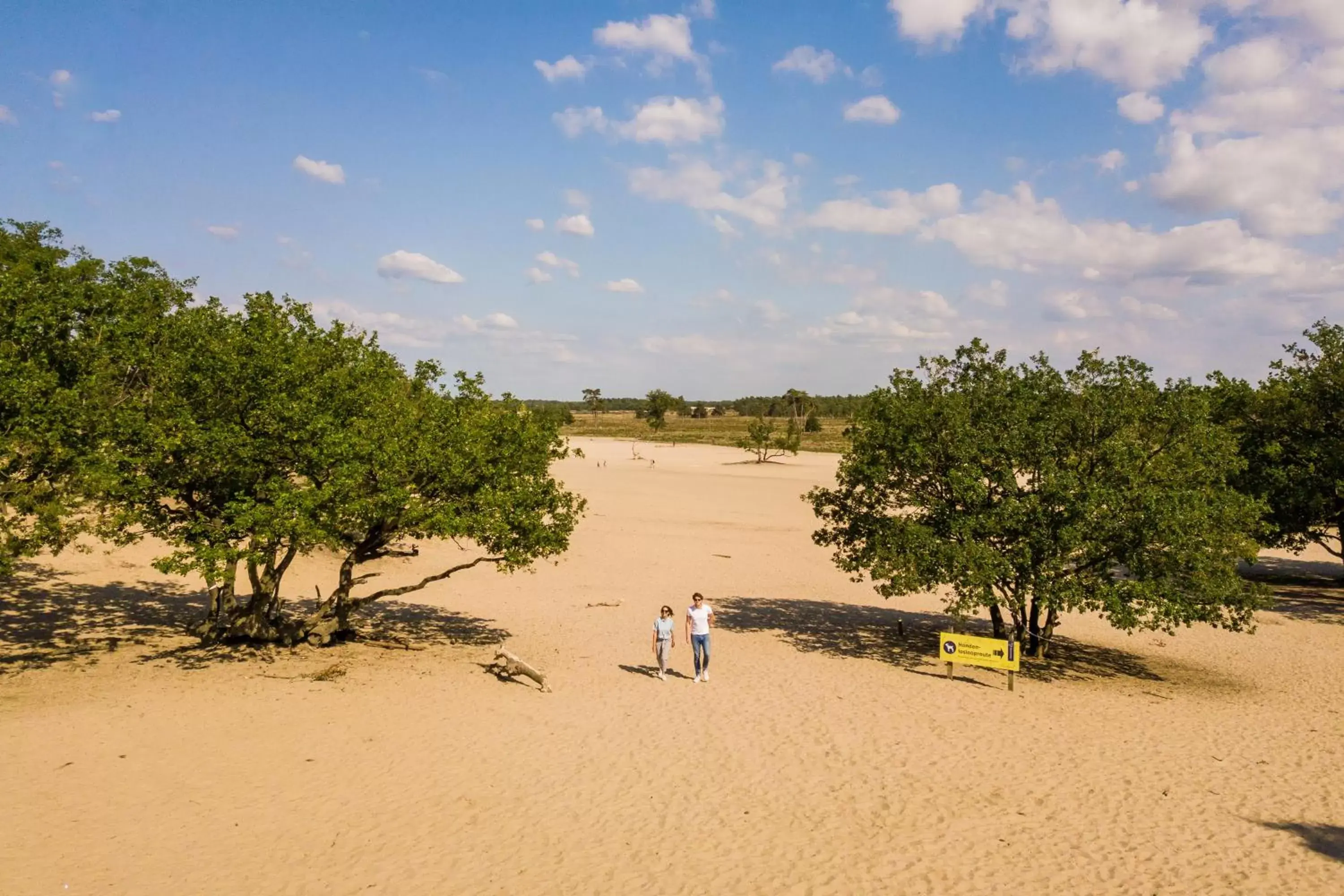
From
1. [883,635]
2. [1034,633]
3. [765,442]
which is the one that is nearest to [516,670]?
[883,635]

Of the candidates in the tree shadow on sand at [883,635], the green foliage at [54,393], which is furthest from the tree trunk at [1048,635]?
the green foliage at [54,393]

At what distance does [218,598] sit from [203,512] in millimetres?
3503

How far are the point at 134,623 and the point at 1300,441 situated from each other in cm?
3996

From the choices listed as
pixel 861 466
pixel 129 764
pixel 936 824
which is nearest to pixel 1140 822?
pixel 936 824

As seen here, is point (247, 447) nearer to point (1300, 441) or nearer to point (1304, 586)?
point (1300, 441)

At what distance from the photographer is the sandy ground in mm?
10734

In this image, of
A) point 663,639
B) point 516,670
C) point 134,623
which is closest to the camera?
point 516,670

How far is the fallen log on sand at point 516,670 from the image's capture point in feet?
61.2

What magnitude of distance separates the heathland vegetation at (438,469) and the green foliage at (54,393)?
5 centimetres

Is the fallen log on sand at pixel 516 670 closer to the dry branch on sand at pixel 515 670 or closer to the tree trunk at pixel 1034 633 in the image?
the dry branch on sand at pixel 515 670

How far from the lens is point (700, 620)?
1933 cm

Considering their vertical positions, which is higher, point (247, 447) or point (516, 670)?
point (247, 447)

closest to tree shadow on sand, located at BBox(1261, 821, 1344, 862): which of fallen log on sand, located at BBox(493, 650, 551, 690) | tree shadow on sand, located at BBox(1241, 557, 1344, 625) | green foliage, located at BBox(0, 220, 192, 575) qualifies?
fallen log on sand, located at BBox(493, 650, 551, 690)

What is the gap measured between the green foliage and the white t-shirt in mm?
12824
